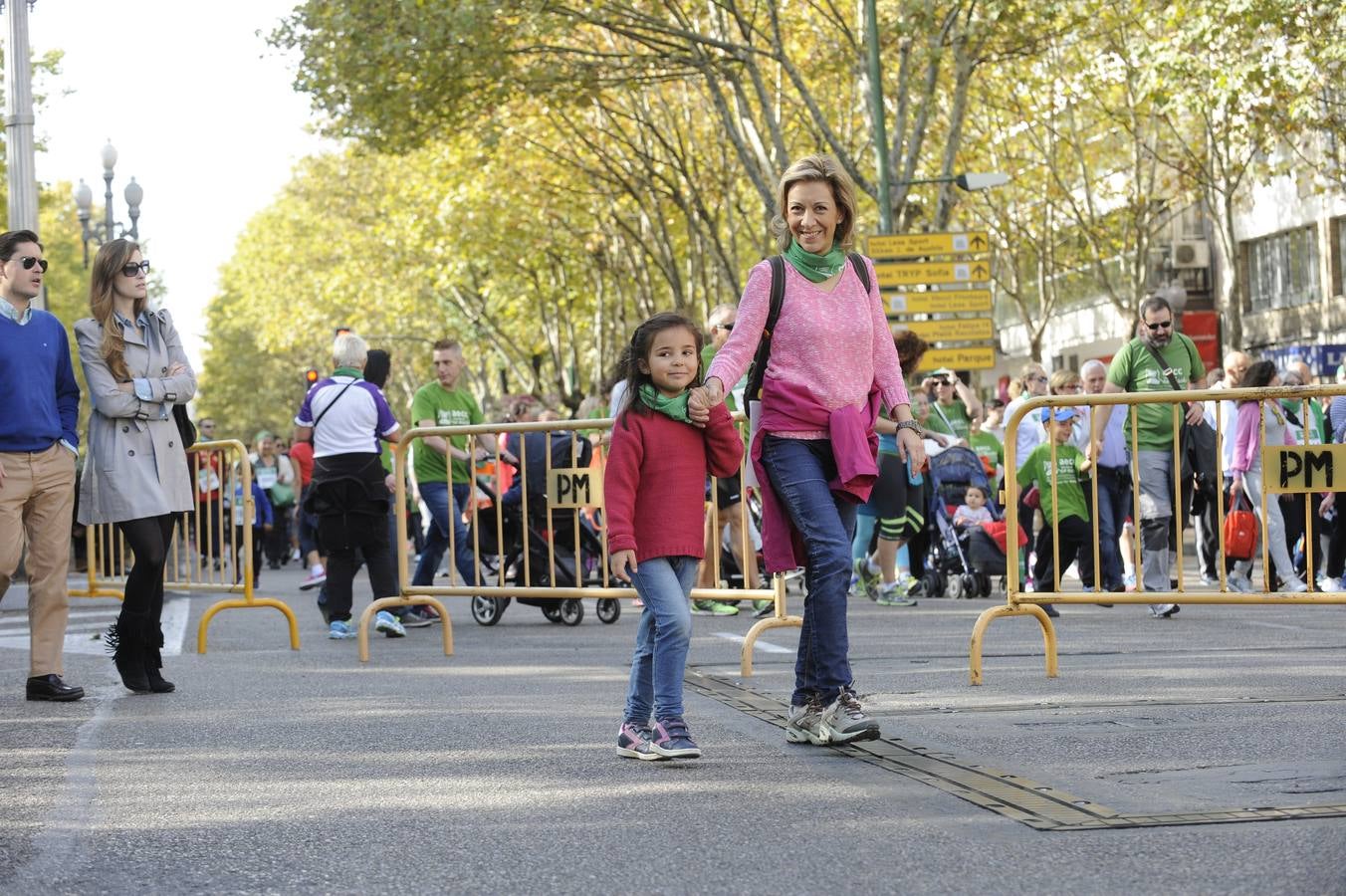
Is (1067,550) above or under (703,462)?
under

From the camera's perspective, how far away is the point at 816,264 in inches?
284

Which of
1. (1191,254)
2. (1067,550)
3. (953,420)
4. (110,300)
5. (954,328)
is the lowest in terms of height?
(1067,550)

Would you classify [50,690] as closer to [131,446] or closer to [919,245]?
[131,446]

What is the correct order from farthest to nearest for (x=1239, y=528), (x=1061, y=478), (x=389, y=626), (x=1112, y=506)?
1. (x=1112, y=506)
2. (x=1061, y=478)
3. (x=389, y=626)
4. (x=1239, y=528)

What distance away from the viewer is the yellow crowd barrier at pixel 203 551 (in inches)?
469

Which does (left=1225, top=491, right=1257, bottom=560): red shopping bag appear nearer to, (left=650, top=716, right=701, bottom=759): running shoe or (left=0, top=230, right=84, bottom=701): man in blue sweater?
(left=650, top=716, right=701, bottom=759): running shoe

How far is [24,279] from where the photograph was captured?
8.88 m

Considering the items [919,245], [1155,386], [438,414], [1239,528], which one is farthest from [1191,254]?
[1239,528]

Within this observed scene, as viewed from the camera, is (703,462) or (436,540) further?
(436,540)

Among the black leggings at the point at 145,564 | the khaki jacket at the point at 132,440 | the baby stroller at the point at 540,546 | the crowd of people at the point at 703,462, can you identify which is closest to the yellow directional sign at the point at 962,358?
the crowd of people at the point at 703,462

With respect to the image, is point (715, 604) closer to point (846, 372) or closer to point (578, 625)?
point (578, 625)

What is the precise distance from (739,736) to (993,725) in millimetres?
883

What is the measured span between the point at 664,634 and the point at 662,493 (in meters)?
0.45

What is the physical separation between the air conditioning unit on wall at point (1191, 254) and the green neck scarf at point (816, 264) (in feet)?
137
